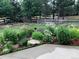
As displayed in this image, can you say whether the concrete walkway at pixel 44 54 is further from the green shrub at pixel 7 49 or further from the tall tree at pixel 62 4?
the tall tree at pixel 62 4

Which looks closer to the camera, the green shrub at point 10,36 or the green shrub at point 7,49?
the green shrub at point 7,49

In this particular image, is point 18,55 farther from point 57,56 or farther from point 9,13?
point 9,13

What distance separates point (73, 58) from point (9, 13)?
29974mm

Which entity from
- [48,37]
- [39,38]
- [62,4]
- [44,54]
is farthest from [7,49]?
[62,4]

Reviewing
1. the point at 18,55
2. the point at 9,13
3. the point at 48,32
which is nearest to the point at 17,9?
the point at 9,13

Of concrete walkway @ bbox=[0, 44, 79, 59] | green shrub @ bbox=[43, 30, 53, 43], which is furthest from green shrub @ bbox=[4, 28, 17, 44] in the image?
green shrub @ bbox=[43, 30, 53, 43]

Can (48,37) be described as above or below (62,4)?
below

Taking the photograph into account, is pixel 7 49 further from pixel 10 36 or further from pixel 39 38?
pixel 39 38

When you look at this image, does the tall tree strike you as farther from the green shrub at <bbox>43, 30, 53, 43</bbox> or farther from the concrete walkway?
the concrete walkway

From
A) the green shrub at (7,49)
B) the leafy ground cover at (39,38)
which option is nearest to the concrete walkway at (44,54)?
the green shrub at (7,49)

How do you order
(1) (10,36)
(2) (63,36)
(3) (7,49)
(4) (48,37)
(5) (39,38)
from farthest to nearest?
(5) (39,38) < (4) (48,37) < (2) (63,36) < (1) (10,36) < (3) (7,49)

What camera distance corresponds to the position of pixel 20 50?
7.82m

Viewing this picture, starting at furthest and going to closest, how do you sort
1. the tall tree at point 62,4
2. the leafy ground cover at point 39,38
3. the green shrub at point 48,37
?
the tall tree at point 62,4 < the green shrub at point 48,37 < the leafy ground cover at point 39,38

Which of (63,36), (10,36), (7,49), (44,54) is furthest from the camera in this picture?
(63,36)
